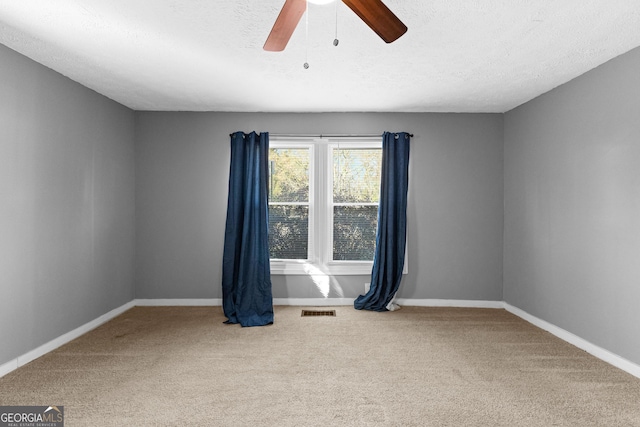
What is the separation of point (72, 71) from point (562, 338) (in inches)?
201

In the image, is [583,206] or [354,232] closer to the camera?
[583,206]

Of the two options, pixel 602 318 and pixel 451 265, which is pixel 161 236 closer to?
pixel 451 265

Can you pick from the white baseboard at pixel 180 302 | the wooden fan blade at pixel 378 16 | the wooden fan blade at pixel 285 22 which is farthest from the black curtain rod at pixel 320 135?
the wooden fan blade at pixel 378 16

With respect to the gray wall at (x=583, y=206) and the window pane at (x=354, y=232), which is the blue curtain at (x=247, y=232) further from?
the gray wall at (x=583, y=206)

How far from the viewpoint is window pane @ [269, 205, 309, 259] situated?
4977 mm

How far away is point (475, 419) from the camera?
2266mm

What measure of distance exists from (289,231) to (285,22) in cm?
331

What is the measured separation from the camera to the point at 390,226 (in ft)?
15.5

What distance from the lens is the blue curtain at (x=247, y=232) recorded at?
4.49m

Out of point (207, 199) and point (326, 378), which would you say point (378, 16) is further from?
point (207, 199)

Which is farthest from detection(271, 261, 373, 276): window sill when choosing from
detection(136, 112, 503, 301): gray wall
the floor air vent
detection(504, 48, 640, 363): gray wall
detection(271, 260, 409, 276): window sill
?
detection(504, 48, 640, 363): gray wall

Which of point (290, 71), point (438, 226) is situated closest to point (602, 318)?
point (438, 226)

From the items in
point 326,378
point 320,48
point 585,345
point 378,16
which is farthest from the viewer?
point 585,345

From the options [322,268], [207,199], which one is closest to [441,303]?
[322,268]
